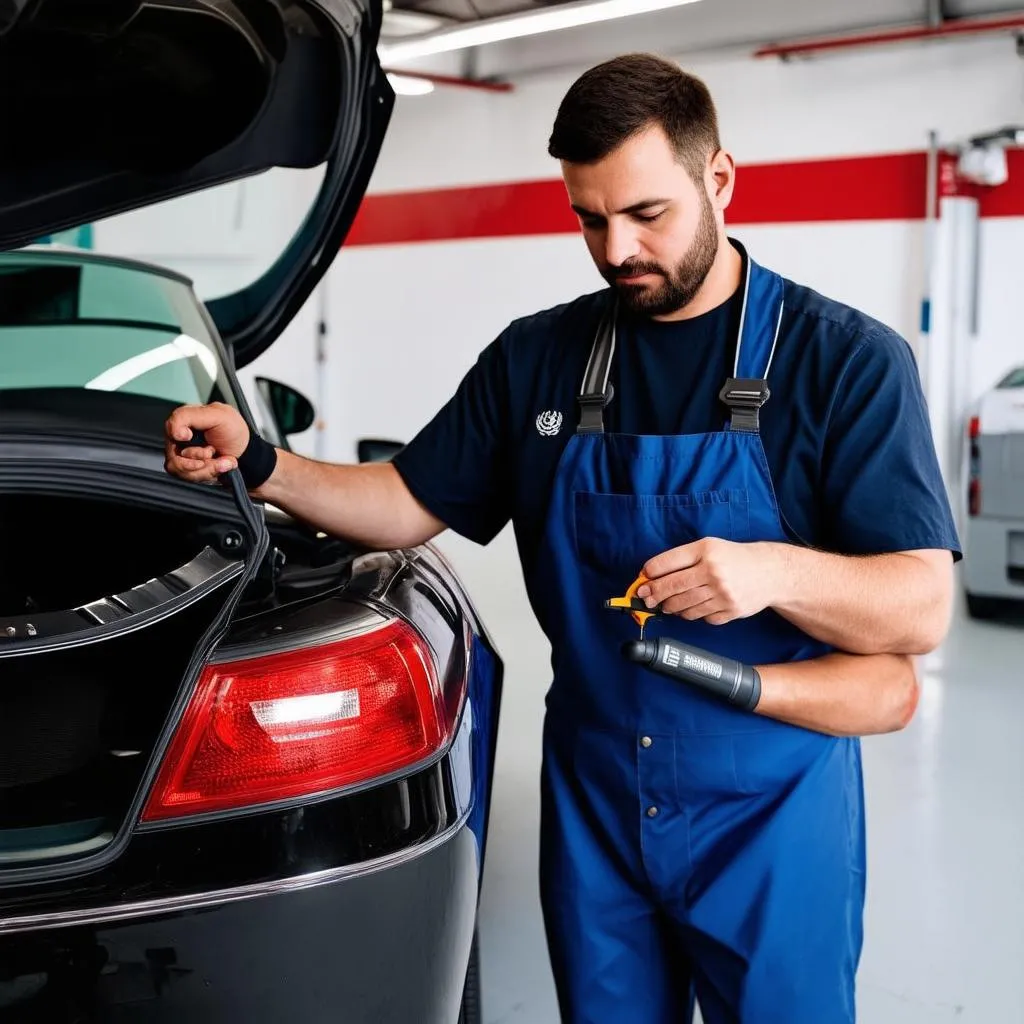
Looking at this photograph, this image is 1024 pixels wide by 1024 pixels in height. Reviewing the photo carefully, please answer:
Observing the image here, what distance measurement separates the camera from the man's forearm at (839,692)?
117cm

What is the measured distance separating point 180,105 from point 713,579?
1.18 metres

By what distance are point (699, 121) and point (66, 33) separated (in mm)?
866

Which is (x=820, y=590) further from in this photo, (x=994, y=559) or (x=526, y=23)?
(x=526, y=23)

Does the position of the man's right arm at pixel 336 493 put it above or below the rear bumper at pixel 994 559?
above

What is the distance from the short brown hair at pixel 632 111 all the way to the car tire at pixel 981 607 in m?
4.05

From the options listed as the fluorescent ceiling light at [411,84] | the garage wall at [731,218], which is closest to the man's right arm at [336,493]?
the garage wall at [731,218]

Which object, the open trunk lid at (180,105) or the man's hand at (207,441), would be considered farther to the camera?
the open trunk lid at (180,105)

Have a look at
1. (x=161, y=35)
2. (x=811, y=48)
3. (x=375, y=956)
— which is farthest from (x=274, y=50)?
(x=811, y=48)

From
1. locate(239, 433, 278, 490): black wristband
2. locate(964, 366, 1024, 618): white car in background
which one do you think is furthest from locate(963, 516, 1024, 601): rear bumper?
locate(239, 433, 278, 490): black wristband

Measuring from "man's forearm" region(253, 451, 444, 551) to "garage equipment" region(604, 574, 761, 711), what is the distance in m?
0.44

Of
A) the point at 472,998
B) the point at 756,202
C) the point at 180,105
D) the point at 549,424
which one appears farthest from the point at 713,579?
the point at 756,202

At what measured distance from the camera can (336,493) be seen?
1.45 m

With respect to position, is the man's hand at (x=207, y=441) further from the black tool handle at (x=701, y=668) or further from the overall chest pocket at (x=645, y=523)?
the black tool handle at (x=701, y=668)

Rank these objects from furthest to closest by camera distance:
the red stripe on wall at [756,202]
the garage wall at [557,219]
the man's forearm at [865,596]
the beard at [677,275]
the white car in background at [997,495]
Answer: the red stripe on wall at [756,202]
the garage wall at [557,219]
the white car in background at [997,495]
the beard at [677,275]
the man's forearm at [865,596]
